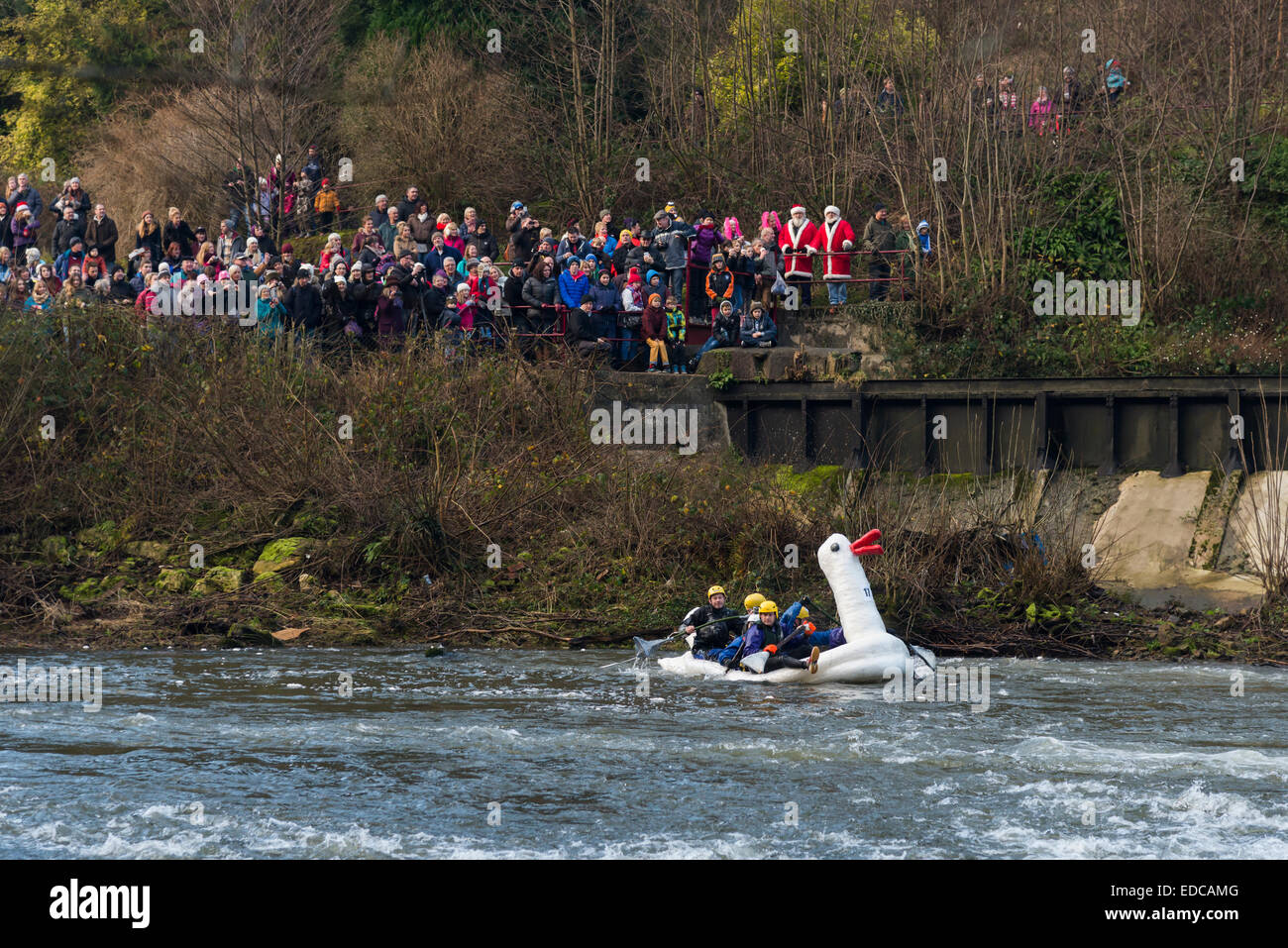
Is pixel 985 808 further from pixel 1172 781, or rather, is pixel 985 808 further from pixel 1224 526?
pixel 1224 526

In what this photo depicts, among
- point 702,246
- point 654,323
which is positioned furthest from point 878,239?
point 654,323

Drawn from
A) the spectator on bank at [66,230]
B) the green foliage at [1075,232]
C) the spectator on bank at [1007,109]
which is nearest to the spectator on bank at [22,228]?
the spectator on bank at [66,230]

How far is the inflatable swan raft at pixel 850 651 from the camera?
19312 mm

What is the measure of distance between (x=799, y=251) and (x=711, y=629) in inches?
427

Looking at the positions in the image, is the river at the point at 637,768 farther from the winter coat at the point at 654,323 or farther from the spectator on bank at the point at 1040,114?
the spectator on bank at the point at 1040,114

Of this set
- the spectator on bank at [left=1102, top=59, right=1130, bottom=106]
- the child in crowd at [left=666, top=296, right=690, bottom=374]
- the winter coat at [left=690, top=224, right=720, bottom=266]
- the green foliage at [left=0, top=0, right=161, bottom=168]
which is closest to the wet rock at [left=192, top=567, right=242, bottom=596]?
the child in crowd at [left=666, top=296, right=690, bottom=374]

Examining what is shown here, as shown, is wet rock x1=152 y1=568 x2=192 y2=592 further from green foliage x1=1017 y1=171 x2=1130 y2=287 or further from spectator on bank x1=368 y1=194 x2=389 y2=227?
green foliage x1=1017 y1=171 x2=1130 y2=287

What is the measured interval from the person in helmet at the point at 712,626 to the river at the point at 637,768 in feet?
2.93

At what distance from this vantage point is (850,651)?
63.7 ft

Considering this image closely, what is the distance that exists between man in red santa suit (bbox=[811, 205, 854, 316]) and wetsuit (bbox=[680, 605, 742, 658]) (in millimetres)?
9075

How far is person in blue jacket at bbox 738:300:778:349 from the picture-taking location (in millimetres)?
26781

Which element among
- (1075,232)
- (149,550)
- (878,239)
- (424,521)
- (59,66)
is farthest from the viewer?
(59,66)

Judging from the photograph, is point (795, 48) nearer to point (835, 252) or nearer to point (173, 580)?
point (835, 252)

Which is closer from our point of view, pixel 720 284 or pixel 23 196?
pixel 720 284
